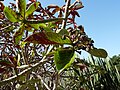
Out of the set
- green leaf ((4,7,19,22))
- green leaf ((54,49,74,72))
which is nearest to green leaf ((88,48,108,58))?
green leaf ((54,49,74,72))

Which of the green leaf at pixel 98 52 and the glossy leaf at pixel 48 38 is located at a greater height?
the glossy leaf at pixel 48 38

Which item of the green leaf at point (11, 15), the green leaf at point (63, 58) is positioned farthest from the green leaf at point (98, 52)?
the green leaf at point (11, 15)

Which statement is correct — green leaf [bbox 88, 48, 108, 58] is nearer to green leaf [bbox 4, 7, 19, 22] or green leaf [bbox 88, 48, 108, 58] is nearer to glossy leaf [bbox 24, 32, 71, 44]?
glossy leaf [bbox 24, 32, 71, 44]

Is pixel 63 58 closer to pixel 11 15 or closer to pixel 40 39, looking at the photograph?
pixel 40 39

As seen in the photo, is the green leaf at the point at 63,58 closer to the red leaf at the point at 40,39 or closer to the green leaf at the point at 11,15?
the red leaf at the point at 40,39

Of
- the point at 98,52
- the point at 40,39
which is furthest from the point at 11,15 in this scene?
the point at 98,52

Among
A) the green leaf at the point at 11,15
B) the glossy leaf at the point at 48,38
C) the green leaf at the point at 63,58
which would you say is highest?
the green leaf at the point at 11,15

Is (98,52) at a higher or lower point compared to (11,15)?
lower

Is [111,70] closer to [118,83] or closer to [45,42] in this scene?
[118,83]

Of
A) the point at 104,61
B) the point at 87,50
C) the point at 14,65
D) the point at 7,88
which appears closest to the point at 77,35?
the point at 87,50
